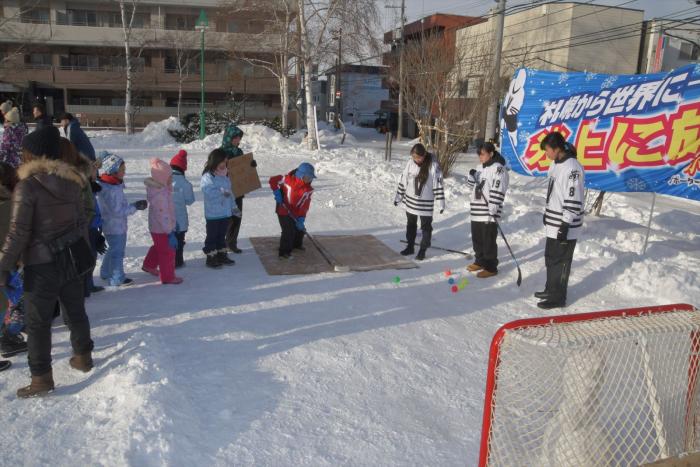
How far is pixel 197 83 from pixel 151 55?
151 inches

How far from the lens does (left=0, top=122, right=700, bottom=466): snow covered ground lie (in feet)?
10.3

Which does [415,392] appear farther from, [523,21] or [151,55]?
[151,55]

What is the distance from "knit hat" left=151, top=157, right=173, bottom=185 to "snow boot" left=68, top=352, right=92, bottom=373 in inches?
89.7

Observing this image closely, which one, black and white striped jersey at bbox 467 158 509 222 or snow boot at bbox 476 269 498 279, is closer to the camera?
black and white striped jersey at bbox 467 158 509 222

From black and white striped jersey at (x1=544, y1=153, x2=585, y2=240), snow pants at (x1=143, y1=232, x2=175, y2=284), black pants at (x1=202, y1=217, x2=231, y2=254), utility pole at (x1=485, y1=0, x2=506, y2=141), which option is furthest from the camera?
utility pole at (x1=485, y1=0, x2=506, y2=141)

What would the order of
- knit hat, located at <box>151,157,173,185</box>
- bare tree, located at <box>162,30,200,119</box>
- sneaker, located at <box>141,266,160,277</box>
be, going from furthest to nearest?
1. bare tree, located at <box>162,30,200,119</box>
2. sneaker, located at <box>141,266,160,277</box>
3. knit hat, located at <box>151,157,173,185</box>

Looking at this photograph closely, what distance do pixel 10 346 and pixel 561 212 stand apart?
5.35m

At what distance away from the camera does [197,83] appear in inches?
1587

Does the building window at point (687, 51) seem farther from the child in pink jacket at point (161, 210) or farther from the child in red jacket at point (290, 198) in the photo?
the child in pink jacket at point (161, 210)

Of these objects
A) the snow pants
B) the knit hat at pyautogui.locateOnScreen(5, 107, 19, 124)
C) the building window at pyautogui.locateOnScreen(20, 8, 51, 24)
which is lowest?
the snow pants

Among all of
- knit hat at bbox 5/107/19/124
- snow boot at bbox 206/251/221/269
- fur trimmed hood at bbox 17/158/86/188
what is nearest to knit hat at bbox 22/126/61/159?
fur trimmed hood at bbox 17/158/86/188

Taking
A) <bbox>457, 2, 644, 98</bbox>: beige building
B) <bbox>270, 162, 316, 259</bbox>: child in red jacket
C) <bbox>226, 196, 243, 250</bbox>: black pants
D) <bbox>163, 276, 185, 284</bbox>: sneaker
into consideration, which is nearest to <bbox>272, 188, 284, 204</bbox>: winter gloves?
<bbox>270, 162, 316, 259</bbox>: child in red jacket

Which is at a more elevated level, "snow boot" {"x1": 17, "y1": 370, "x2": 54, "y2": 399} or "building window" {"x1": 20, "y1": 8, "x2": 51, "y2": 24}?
"building window" {"x1": 20, "y1": 8, "x2": 51, "y2": 24}

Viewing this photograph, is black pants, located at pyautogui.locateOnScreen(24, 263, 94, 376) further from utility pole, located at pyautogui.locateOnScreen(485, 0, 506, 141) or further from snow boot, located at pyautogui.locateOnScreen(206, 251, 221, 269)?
utility pole, located at pyautogui.locateOnScreen(485, 0, 506, 141)
